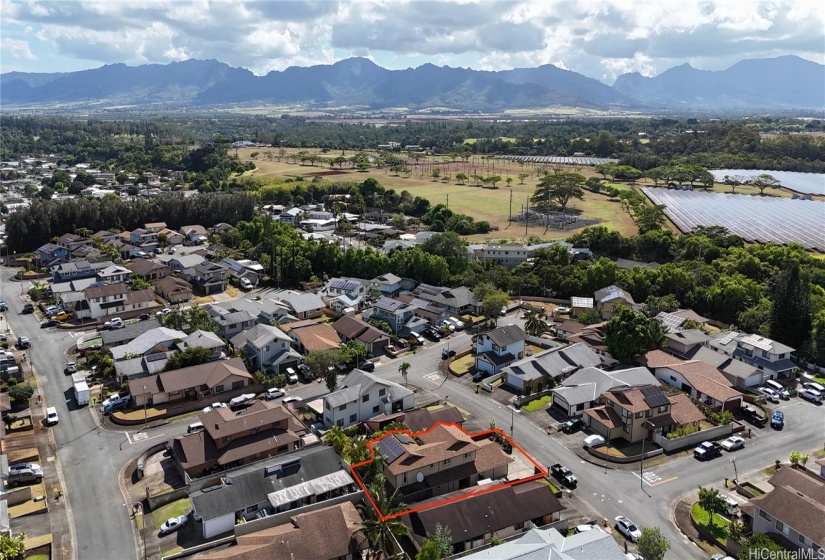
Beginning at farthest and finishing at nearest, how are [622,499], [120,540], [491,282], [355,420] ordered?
[491,282] → [355,420] → [622,499] → [120,540]

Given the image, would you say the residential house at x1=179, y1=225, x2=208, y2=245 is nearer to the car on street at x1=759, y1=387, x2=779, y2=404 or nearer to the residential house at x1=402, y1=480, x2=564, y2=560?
the residential house at x1=402, y1=480, x2=564, y2=560

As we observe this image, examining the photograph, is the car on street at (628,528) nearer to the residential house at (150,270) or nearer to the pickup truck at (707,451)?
the pickup truck at (707,451)

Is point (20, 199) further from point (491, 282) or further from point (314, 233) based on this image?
point (491, 282)

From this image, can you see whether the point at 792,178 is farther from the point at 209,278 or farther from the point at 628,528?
the point at 628,528

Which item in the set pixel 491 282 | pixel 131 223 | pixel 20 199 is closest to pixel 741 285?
pixel 491 282


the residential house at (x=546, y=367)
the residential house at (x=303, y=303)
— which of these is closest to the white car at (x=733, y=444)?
the residential house at (x=546, y=367)

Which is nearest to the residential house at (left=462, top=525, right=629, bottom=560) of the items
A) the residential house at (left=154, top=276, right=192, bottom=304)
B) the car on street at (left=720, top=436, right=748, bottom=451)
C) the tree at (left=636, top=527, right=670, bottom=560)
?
the tree at (left=636, top=527, right=670, bottom=560)
